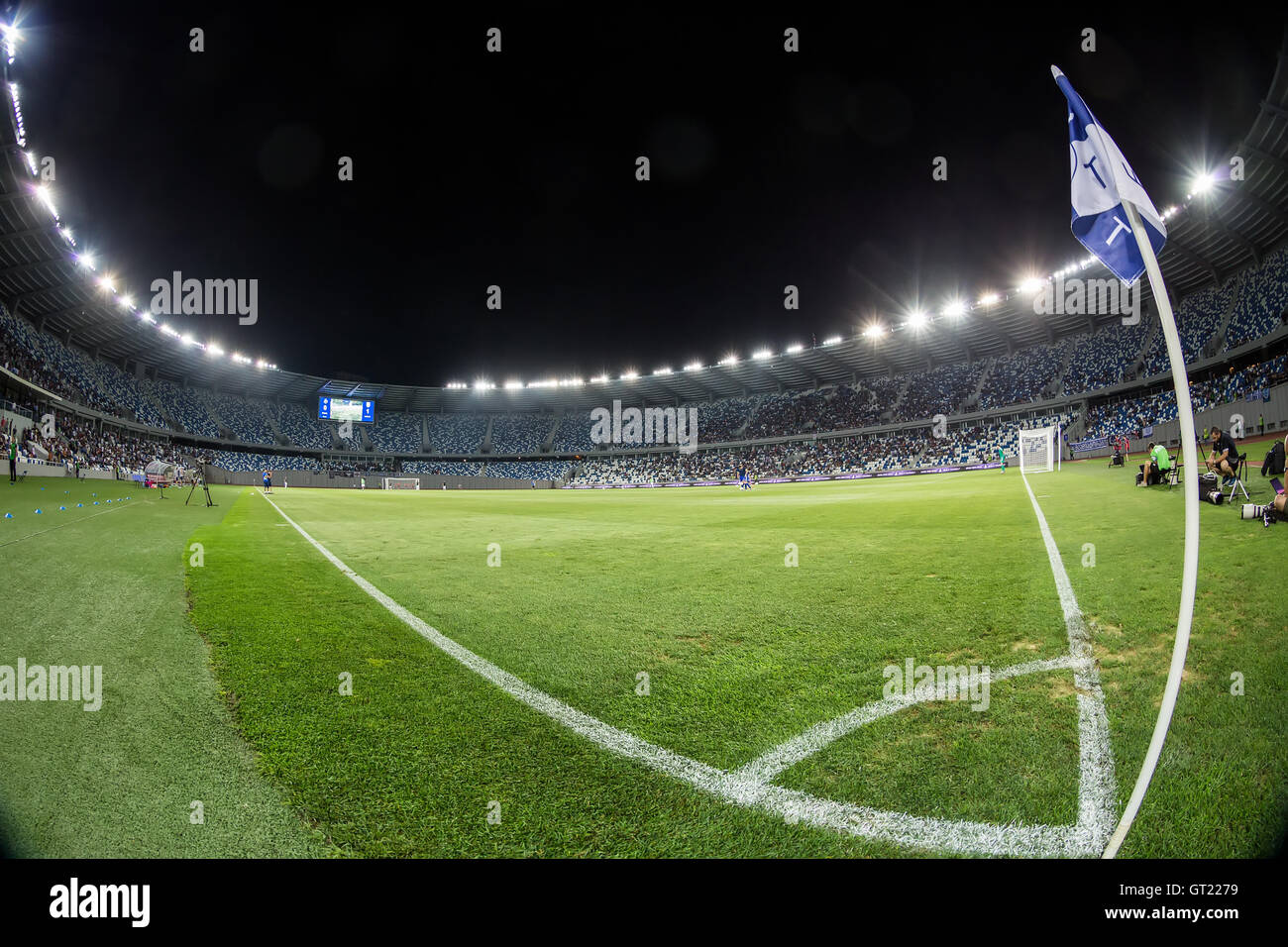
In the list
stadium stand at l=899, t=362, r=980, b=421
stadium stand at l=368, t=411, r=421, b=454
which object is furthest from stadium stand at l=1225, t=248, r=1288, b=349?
stadium stand at l=368, t=411, r=421, b=454

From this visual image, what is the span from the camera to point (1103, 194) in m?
3.28

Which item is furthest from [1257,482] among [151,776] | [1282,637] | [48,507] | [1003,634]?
[48,507]

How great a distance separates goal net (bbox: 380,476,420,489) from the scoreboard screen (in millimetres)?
9670

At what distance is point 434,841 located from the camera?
182 centimetres

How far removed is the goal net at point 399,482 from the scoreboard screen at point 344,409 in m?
9.67

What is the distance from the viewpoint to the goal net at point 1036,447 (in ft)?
130

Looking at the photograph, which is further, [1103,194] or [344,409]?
[344,409]

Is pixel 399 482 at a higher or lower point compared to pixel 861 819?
higher

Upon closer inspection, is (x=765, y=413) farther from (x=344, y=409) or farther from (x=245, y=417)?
(x=245, y=417)

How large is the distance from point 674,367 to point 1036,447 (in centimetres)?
4292

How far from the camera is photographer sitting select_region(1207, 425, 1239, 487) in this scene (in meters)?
9.80

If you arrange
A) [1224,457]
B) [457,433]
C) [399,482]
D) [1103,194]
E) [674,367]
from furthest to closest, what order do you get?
[457,433] → [399,482] → [674,367] → [1224,457] → [1103,194]

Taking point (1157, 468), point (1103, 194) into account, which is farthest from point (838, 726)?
point (1157, 468)

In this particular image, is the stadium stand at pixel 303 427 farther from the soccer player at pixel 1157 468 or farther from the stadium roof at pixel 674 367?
the soccer player at pixel 1157 468
